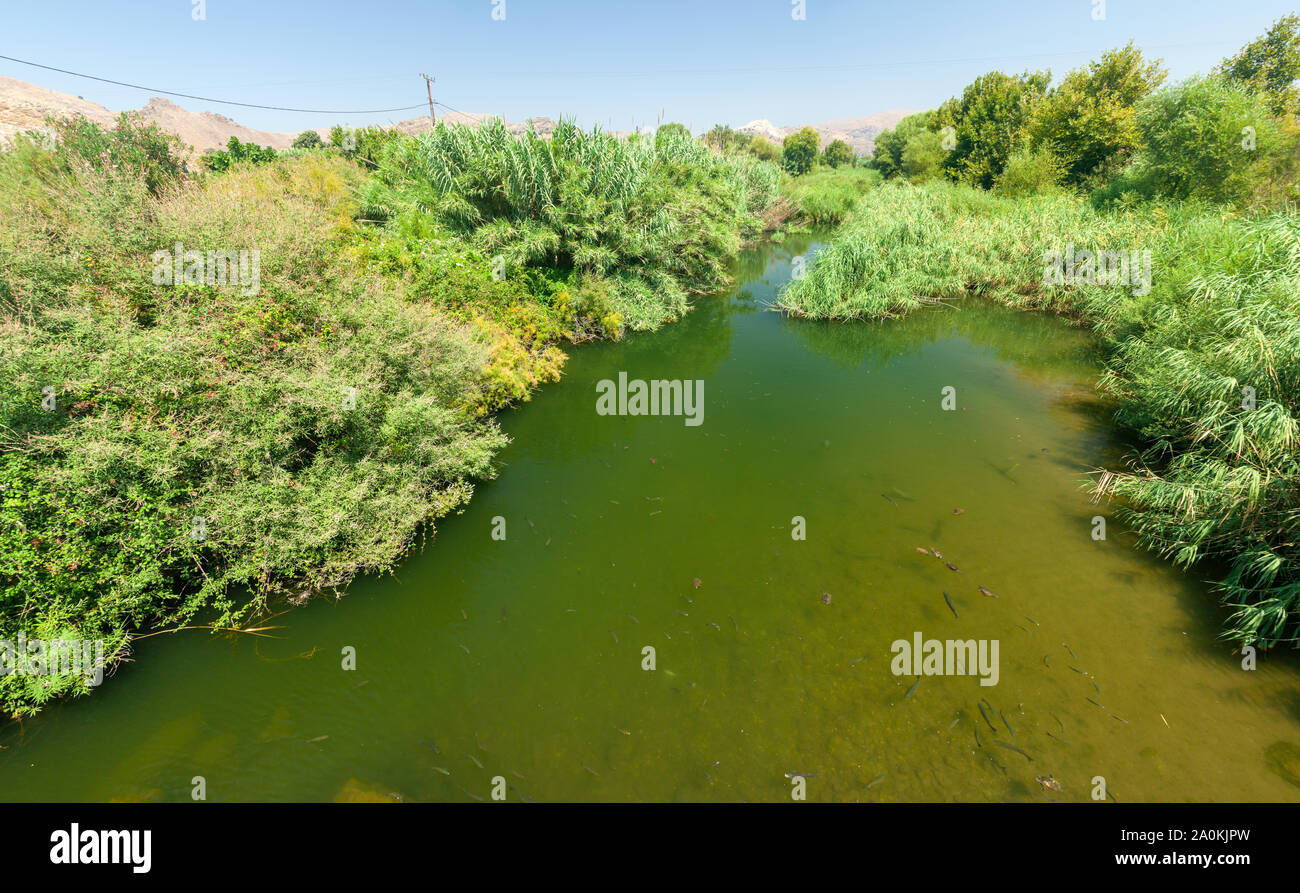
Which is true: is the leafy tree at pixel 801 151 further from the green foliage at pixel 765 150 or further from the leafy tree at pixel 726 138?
the leafy tree at pixel 726 138

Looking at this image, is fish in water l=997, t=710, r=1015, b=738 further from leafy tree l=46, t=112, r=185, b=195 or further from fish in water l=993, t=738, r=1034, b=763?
leafy tree l=46, t=112, r=185, b=195

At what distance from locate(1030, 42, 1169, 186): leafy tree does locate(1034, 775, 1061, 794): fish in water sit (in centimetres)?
3623

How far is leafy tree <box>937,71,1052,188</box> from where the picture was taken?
34.4 metres

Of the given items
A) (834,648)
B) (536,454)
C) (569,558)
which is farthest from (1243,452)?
(536,454)

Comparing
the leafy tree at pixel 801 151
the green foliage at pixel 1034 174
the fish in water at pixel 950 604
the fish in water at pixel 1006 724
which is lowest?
the fish in water at pixel 1006 724

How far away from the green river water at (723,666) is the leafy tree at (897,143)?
54.4m

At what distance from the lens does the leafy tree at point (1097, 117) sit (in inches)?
1052

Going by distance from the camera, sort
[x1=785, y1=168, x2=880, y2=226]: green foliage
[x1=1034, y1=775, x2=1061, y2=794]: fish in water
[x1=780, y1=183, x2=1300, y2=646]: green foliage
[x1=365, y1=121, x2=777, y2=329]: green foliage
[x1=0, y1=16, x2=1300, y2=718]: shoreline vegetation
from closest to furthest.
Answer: [x1=1034, y1=775, x2=1061, y2=794]: fish in water → [x1=0, y1=16, x2=1300, y2=718]: shoreline vegetation → [x1=780, y1=183, x2=1300, y2=646]: green foliage → [x1=365, y1=121, x2=777, y2=329]: green foliage → [x1=785, y1=168, x2=880, y2=226]: green foliage

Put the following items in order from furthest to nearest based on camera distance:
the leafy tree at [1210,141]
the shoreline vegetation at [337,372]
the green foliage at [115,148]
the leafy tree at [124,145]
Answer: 1. the leafy tree at [1210,141]
2. the leafy tree at [124,145]
3. the green foliage at [115,148]
4. the shoreline vegetation at [337,372]

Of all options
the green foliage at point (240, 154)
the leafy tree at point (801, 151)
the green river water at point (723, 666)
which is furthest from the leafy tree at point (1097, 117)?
the green foliage at point (240, 154)

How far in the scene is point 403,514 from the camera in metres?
7.57

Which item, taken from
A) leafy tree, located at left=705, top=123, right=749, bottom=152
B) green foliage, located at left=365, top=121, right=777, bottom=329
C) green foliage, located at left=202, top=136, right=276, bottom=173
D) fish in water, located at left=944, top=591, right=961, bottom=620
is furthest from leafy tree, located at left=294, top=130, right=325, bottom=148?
fish in water, located at left=944, top=591, right=961, bottom=620

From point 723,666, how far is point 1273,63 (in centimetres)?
5154
